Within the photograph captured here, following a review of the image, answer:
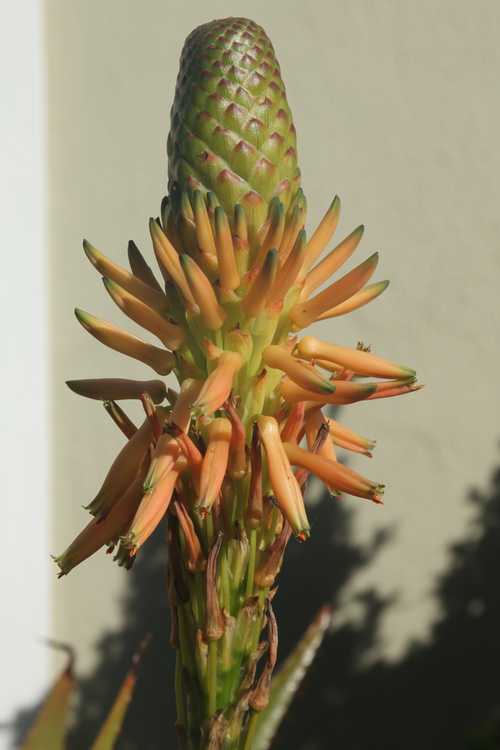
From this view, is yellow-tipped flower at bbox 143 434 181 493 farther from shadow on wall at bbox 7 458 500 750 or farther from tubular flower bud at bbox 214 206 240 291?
shadow on wall at bbox 7 458 500 750

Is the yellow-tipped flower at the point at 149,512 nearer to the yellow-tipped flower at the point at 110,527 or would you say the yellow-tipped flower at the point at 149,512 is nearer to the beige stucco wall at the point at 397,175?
the yellow-tipped flower at the point at 110,527

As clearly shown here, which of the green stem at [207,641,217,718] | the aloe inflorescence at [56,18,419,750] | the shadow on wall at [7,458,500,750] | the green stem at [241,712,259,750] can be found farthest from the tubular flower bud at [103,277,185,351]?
the shadow on wall at [7,458,500,750]

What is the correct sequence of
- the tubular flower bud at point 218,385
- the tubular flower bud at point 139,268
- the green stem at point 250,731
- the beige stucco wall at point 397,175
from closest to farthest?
the tubular flower bud at point 218,385
the green stem at point 250,731
the tubular flower bud at point 139,268
the beige stucco wall at point 397,175

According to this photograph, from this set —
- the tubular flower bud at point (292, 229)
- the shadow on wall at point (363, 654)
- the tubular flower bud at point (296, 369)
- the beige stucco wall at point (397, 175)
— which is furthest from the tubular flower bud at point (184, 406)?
the shadow on wall at point (363, 654)

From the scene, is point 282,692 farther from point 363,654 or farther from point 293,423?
point 363,654

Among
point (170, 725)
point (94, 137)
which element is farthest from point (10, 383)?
point (170, 725)

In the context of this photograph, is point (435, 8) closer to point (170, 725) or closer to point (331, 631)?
point (331, 631)
